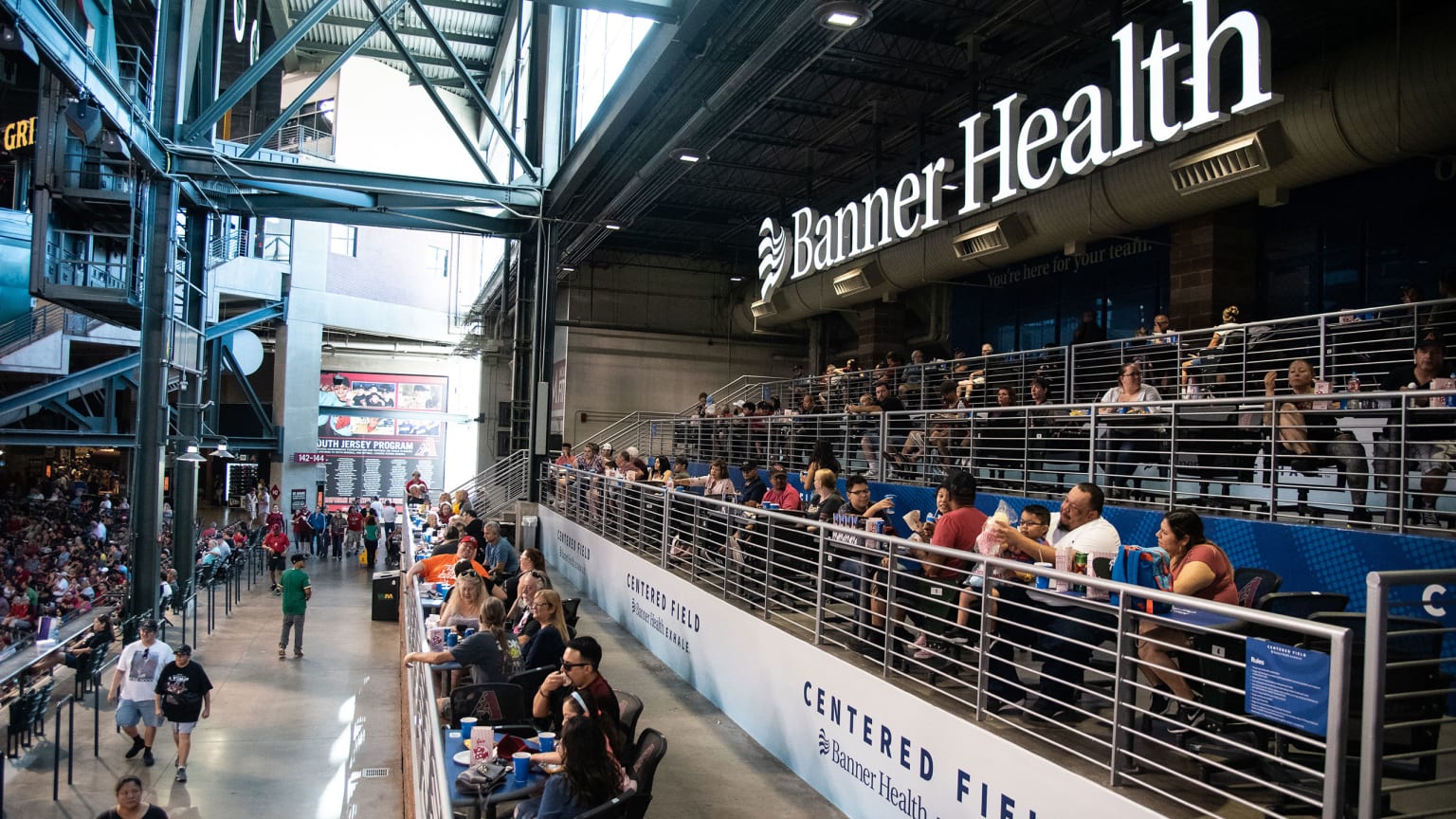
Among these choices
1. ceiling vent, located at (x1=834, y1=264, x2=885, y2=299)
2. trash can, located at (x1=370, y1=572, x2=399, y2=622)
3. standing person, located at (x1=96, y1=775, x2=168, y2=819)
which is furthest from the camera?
ceiling vent, located at (x1=834, y1=264, x2=885, y2=299)

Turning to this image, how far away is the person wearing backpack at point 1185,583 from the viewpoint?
4363 millimetres

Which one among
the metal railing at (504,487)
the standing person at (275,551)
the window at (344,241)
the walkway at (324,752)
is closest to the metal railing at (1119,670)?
the walkway at (324,752)

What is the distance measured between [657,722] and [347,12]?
97.4ft

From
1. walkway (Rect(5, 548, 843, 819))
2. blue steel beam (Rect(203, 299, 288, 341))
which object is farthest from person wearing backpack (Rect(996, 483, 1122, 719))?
blue steel beam (Rect(203, 299, 288, 341))

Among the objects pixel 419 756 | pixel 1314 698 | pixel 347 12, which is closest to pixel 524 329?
pixel 347 12

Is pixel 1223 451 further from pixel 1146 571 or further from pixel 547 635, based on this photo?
pixel 547 635

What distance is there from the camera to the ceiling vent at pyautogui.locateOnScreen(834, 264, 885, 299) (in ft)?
64.1

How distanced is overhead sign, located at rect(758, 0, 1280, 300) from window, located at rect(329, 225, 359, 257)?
2566 cm

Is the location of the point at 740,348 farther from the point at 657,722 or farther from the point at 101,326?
the point at 657,722

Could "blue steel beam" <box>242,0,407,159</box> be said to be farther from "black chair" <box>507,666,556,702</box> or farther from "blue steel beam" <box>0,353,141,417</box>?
"black chair" <box>507,666,556,702</box>

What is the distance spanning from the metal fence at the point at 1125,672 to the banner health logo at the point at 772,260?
11091mm

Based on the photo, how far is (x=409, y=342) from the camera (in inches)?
1581

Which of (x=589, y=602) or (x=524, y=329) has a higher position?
(x=524, y=329)

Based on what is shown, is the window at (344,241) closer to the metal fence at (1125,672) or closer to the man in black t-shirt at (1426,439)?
the metal fence at (1125,672)
